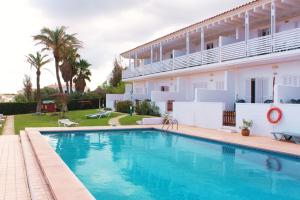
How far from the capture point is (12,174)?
8.27 m

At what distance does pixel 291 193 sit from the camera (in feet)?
25.3

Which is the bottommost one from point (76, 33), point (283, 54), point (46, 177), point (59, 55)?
point (46, 177)

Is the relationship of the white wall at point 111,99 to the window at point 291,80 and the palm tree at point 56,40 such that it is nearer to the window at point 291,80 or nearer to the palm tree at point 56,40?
the palm tree at point 56,40

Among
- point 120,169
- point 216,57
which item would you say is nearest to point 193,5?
point 216,57

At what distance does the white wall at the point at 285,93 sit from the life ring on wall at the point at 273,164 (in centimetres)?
433

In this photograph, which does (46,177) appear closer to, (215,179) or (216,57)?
(215,179)

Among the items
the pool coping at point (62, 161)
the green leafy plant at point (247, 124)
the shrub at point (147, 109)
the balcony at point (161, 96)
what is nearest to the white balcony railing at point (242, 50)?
the balcony at point (161, 96)

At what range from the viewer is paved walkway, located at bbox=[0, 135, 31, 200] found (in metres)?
6.57

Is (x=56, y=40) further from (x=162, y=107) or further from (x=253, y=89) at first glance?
(x=253, y=89)

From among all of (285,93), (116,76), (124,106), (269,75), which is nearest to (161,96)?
(124,106)

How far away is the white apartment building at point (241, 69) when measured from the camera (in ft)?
52.1

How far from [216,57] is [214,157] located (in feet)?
35.7

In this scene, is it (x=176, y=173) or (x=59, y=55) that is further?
(x=59, y=55)

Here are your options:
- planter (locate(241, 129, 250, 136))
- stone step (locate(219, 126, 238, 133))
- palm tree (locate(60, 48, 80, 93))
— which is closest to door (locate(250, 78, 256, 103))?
stone step (locate(219, 126, 238, 133))
